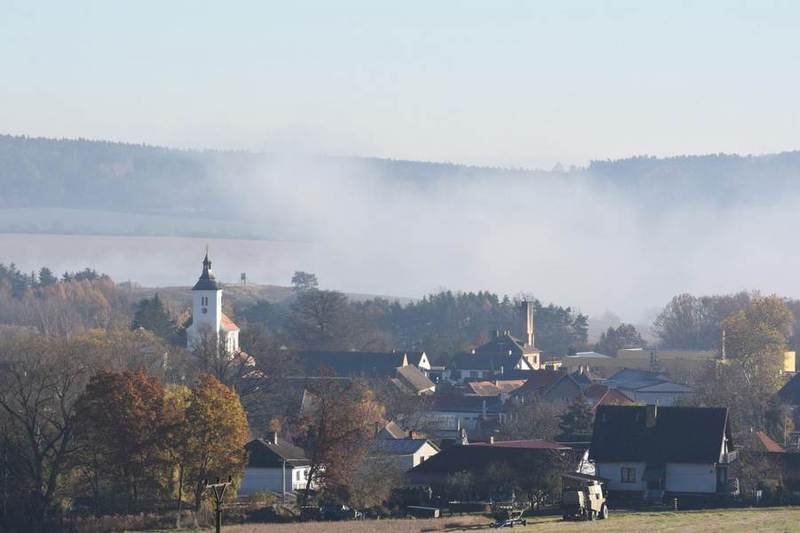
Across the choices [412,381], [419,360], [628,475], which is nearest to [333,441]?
[628,475]

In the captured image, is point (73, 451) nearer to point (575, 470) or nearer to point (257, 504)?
point (257, 504)

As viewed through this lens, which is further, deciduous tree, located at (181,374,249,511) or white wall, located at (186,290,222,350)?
white wall, located at (186,290,222,350)

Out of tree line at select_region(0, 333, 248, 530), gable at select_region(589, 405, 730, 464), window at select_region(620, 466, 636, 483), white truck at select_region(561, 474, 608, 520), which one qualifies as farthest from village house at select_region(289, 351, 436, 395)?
white truck at select_region(561, 474, 608, 520)

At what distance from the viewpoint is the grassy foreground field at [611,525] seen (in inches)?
2295

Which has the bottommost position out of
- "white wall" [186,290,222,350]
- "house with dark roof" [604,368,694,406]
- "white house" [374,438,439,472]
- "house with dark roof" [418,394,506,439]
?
"white house" [374,438,439,472]

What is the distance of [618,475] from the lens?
7769cm

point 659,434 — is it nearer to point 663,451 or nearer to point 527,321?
point 663,451

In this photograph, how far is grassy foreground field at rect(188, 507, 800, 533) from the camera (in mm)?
58281

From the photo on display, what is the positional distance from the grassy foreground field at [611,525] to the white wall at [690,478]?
10389mm

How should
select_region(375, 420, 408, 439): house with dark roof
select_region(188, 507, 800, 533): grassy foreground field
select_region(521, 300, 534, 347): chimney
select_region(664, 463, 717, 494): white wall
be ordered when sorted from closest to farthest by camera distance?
select_region(188, 507, 800, 533): grassy foreground field → select_region(664, 463, 717, 494): white wall → select_region(375, 420, 408, 439): house with dark roof → select_region(521, 300, 534, 347): chimney

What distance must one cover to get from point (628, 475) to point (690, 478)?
250cm

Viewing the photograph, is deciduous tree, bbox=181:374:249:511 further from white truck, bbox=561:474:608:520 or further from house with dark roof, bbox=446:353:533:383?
house with dark roof, bbox=446:353:533:383

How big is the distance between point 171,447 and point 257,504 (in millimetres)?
3974

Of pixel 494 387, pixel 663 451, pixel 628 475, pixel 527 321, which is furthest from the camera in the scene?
pixel 527 321
